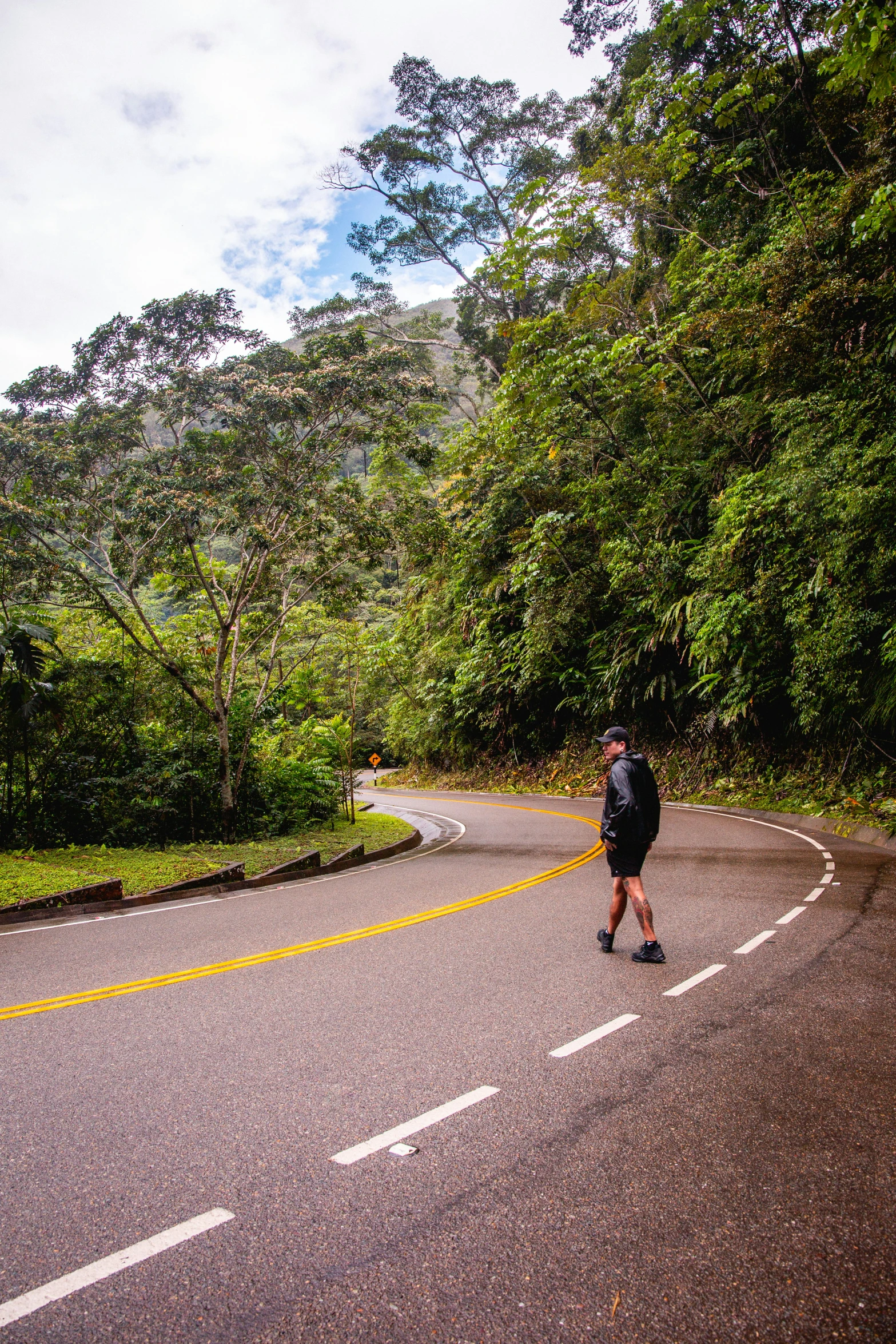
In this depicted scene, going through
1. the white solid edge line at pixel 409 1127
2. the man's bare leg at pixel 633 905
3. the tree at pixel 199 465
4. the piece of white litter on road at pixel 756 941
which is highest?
the tree at pixel 199 465

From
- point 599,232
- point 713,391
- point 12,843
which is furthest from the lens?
point 599,232

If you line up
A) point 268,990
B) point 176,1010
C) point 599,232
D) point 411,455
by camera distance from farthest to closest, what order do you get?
point 599,232
point 411,455
point 268,990
point 176,1010

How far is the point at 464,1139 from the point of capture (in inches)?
131

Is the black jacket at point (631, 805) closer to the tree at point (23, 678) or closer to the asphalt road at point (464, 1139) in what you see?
the asphalt road at point (464, 1139)

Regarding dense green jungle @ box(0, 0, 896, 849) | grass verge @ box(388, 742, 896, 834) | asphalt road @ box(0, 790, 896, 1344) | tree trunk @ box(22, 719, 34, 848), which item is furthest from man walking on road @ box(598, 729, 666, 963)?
tree trunk @ box(22, 719, 34, 848)

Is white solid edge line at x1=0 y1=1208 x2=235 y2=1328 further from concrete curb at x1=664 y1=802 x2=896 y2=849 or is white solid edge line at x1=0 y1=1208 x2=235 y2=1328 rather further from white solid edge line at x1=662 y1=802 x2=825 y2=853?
concrete curb at x1=664 y1=802 x2=896 y2=849

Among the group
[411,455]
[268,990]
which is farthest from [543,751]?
[268,990]

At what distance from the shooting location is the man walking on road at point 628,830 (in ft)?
19.2

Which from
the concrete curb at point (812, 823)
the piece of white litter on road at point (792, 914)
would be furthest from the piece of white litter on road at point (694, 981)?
the concrete curb at point (812, 823)

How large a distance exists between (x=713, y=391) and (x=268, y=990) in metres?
18.7

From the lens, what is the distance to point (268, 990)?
219 inches

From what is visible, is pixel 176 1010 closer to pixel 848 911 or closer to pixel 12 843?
pixel 848 911

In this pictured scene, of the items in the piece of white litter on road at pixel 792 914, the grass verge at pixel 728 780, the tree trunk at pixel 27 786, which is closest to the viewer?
the piece of white litter on road at pixel 792 914

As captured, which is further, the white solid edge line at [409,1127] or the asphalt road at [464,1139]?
the white solid edge line at [409,1127]
